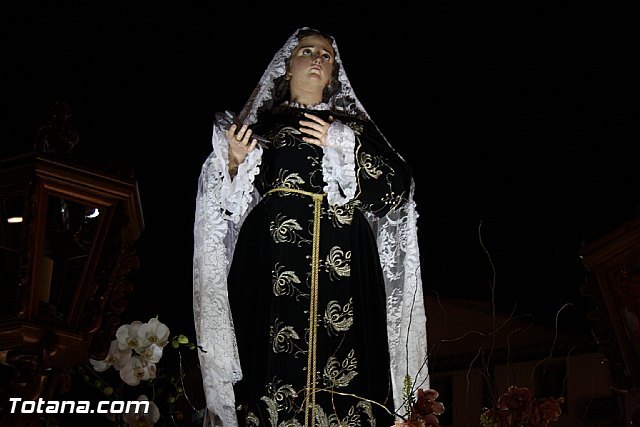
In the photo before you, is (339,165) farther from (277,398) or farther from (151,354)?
(151,354)

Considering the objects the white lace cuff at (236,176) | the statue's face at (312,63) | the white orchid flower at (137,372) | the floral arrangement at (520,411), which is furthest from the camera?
the statue's face at (312,63)

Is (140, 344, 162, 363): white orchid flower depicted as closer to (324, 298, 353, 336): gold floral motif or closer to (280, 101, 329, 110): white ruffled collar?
(324, 298, 353, 336): gold floral motif

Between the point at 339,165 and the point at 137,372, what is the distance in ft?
3.16

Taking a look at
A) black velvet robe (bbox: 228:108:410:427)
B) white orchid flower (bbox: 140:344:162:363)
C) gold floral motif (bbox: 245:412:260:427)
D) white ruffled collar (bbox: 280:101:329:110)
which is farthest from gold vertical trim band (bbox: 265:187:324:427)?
white orchid flower (bbox: 140:344:162:363)

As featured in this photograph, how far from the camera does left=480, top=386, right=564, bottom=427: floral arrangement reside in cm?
245

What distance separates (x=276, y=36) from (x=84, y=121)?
2.63 ft

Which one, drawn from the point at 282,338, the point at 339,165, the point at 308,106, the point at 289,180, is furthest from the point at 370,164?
the point at 282,338

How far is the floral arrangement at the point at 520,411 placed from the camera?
245 centimetres

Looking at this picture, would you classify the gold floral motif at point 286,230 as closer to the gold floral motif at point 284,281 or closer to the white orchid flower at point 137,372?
the gold floral motif at point 284,281

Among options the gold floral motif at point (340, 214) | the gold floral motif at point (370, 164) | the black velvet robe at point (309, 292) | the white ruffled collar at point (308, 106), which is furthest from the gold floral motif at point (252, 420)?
the white ruffled collar at point (308, 106)

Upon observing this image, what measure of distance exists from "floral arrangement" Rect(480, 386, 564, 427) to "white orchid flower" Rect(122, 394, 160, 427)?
745 mm

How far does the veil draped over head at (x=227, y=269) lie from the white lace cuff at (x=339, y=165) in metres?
0.16

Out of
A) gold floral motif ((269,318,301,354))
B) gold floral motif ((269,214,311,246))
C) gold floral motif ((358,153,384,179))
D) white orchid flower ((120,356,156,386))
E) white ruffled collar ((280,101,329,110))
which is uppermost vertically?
white ruffled collar ((280,101,329,110))

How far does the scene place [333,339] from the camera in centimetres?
328
